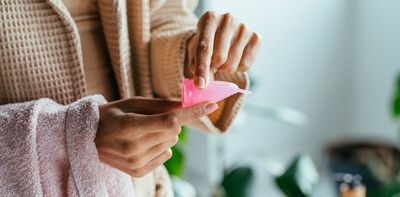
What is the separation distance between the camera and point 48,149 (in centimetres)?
57

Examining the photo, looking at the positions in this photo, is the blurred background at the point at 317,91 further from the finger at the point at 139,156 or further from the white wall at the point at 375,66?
the finger at the point at 139,156

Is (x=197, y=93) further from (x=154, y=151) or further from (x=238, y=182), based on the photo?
(x=238, y=182)

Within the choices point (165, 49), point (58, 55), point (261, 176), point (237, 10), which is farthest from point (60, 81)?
point (261, 176)

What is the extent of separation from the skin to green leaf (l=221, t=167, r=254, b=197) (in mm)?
677

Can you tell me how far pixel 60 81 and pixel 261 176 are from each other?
1.36m

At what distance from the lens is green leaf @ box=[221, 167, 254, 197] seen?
4.20ft

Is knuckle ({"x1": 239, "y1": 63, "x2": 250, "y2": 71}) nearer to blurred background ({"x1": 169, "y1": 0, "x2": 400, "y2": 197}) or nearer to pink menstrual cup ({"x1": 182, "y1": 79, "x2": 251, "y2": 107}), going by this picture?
pink menstrual cup ({"x1": 182, "y1": 79, "x2": 251, "y2": 107})

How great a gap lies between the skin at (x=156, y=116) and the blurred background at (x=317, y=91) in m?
0.92

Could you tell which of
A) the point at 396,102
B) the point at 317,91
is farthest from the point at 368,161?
the point at 396,102

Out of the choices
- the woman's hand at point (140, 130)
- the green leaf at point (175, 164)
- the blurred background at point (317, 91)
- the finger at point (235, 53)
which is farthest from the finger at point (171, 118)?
the blurred background at point (317, 91)

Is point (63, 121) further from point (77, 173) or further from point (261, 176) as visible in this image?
point (261, 176)

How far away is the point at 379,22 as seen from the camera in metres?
1.84

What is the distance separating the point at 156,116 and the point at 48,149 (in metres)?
0.12

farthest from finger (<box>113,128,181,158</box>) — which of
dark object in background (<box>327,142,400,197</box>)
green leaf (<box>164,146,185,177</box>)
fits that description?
dark object in background (<box>327,142,400,197</box>)
